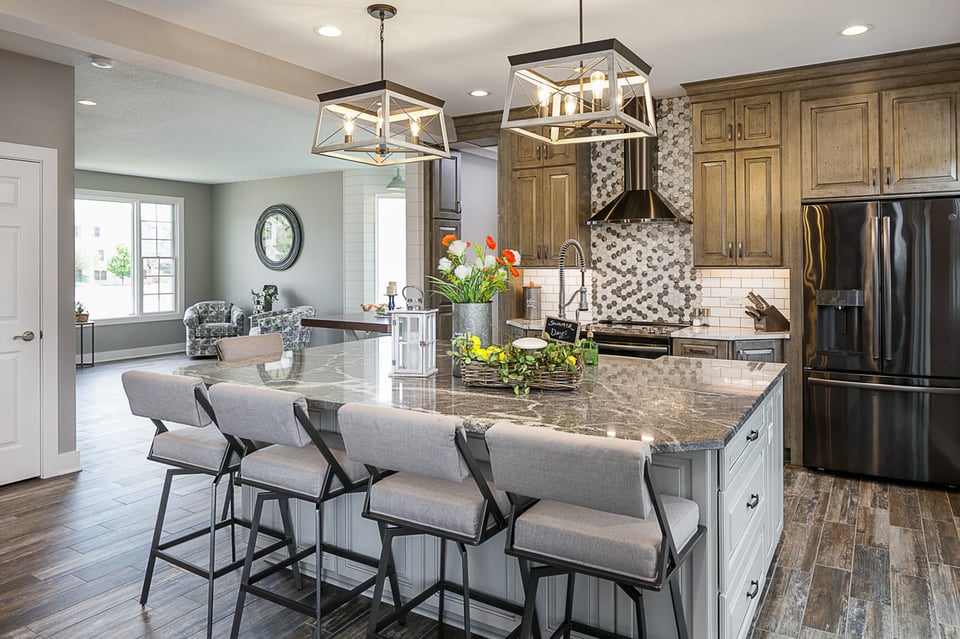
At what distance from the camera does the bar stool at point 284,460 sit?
2.20m

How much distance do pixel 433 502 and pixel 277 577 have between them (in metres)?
1.35

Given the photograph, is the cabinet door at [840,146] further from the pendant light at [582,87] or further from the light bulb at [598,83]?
the light bulb at [598,83]

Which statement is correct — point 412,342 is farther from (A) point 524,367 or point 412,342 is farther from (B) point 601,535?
(B) point 601,535

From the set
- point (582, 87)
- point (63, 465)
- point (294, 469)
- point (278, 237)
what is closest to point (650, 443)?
point (294, 469)

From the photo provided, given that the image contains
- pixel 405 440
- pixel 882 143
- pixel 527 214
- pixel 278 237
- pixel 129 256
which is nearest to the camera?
pixel 405 440

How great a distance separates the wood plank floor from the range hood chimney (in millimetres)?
2075

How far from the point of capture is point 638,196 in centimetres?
511

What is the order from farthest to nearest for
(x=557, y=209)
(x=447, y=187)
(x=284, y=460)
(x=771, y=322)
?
(x=447, y=187)
(x=557, y=209)
(x=771, y=322)
(x=284, y=460)

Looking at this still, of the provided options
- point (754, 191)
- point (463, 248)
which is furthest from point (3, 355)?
point (754, 191)

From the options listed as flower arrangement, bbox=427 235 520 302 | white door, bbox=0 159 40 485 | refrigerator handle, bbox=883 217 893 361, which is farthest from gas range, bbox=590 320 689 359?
white door, bbox=0 159 40 485

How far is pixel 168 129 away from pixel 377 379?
5.53m

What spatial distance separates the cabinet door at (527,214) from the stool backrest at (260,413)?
3.74 metres

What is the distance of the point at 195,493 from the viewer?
13.3 feet

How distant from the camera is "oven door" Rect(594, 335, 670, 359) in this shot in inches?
190
